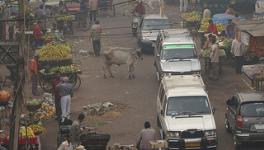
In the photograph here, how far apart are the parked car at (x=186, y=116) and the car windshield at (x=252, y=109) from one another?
37.7 inches

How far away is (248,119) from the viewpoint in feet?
62.4

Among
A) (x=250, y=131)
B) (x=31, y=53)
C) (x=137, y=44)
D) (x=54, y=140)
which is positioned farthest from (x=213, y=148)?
(x=137, y=44)

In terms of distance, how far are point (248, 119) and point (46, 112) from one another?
8.03 m

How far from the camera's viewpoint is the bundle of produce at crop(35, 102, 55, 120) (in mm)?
23422

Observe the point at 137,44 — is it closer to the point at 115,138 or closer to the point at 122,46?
the point at 122,46

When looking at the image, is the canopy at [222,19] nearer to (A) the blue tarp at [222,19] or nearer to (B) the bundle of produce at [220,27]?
(A) the blue tarp at [222,19]

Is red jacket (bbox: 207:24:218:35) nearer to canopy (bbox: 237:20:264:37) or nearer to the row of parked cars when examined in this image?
canopy (bbox: 237:20:264:37)

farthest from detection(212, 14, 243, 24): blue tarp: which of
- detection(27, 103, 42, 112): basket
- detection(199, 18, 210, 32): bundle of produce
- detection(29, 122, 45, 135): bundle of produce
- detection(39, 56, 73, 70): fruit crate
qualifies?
detection(29, 122, 45, 135): bundle of produce

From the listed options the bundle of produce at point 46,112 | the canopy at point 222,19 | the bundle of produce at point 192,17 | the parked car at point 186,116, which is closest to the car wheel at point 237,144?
the parked car at point 186,116

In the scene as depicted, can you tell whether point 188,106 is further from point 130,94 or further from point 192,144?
point 130,94

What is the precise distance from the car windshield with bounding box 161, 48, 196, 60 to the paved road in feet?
5.10

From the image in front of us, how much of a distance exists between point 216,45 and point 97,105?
6319mm

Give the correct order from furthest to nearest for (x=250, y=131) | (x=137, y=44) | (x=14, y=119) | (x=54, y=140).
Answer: (x=137, y=44) < (x=54, y=140) < (x=250, y=131) < (x=14, y=119)

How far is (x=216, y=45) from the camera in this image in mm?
28297
